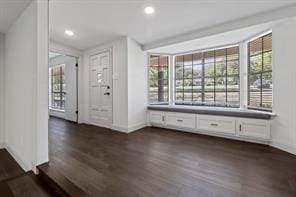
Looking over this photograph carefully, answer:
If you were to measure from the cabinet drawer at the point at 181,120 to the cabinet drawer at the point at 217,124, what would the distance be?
0.16 metres

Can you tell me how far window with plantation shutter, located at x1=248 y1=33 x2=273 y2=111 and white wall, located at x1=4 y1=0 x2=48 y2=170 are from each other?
138 inches

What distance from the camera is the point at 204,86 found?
4.00 m

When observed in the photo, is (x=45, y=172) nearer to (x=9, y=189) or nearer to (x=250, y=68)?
(x=9, y=189)

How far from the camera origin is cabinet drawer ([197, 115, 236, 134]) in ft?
10.5

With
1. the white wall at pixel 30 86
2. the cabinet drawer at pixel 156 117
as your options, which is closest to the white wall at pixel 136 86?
the cabinet drawer at pixel 156 117

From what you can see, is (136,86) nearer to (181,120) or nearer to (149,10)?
(181,120)

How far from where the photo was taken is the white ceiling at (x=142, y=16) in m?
2.44

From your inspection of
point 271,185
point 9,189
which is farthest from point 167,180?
point 9,189

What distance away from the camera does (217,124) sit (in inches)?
132

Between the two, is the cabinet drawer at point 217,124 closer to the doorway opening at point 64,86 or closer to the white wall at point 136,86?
the white wall at point 136,86

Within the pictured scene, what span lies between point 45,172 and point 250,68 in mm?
3821

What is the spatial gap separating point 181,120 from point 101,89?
7.17 ft

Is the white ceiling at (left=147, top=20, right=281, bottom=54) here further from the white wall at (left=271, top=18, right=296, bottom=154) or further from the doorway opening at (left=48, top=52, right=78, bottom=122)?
the doorway opening at (left=48, top=52, right=78, bottom=122)

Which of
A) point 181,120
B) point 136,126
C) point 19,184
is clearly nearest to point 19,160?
point 19,184
